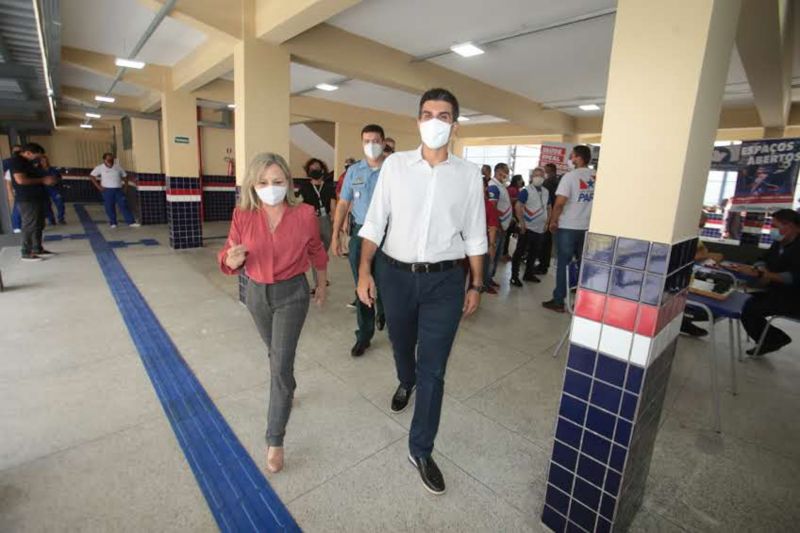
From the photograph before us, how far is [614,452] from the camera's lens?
148 centimetres

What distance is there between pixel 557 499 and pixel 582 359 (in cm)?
60

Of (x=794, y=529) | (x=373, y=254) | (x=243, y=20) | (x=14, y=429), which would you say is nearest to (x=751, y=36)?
(x=794, y=529)

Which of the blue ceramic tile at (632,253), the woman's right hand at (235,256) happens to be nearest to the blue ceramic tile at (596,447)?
the blue ceramic tile at (632,253)

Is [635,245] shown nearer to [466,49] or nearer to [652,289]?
[652,289]

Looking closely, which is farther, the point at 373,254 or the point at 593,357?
the point at 373,254

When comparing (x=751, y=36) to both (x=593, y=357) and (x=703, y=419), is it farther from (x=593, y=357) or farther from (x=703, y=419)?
(x=593, y=357)

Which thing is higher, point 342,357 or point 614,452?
point 614,452

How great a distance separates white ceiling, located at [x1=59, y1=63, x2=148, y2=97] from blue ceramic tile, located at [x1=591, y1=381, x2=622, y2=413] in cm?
905

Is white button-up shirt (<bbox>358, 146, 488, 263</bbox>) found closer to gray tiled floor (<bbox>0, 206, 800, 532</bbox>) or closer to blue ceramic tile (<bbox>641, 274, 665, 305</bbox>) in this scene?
blue ceramic tile (<bbox>641, 274, 665, 305</bbox>)

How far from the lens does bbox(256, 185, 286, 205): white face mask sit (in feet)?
5.92

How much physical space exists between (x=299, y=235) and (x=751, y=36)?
4.25 m

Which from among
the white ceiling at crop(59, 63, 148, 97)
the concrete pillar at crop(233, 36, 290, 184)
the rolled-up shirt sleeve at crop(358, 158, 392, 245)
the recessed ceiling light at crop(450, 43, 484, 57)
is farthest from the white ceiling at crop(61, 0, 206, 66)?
the rolled-up shirt sleeve at crop(358, 158, 392, 245)

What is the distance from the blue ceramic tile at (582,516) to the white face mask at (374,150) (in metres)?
2.35

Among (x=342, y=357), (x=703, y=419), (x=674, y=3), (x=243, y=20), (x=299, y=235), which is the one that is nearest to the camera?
(x=674, y=3)
